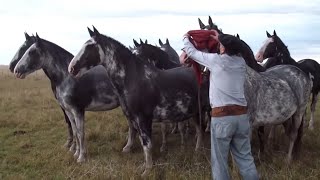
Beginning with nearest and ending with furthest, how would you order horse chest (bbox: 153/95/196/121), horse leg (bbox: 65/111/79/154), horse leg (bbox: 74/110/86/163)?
horse chest (bbox: 153/95/196/121)
horse leg (bbox: 74/110/86/163)
horse leg (bbox: 65/111/79/154)

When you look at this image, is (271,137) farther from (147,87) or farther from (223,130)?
(223,130)

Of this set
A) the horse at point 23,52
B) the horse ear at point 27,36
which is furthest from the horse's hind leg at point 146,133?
the horse ear at point 27,36

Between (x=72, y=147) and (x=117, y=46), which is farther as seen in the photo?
(x=72, y=147)

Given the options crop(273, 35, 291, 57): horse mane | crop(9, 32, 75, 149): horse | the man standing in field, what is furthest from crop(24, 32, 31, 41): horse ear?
the man standing in field

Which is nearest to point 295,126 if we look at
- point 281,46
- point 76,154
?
point 281,46

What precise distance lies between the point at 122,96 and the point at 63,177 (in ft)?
5.33

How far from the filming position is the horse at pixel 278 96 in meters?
6.77

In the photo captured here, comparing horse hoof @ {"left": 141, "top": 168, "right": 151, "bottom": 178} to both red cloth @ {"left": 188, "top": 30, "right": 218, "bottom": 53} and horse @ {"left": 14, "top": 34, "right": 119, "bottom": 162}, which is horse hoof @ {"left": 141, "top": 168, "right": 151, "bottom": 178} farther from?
red cloth @ {"left": 188, "top": 30, "right": 218, "bottom": 53}

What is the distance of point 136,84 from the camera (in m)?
7.12

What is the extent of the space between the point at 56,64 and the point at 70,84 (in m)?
0.59

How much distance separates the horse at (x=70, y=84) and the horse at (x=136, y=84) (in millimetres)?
1217

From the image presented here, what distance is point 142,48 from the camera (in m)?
9.47

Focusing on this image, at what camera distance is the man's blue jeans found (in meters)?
4.88

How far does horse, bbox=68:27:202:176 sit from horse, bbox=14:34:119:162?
1217 millimetres
